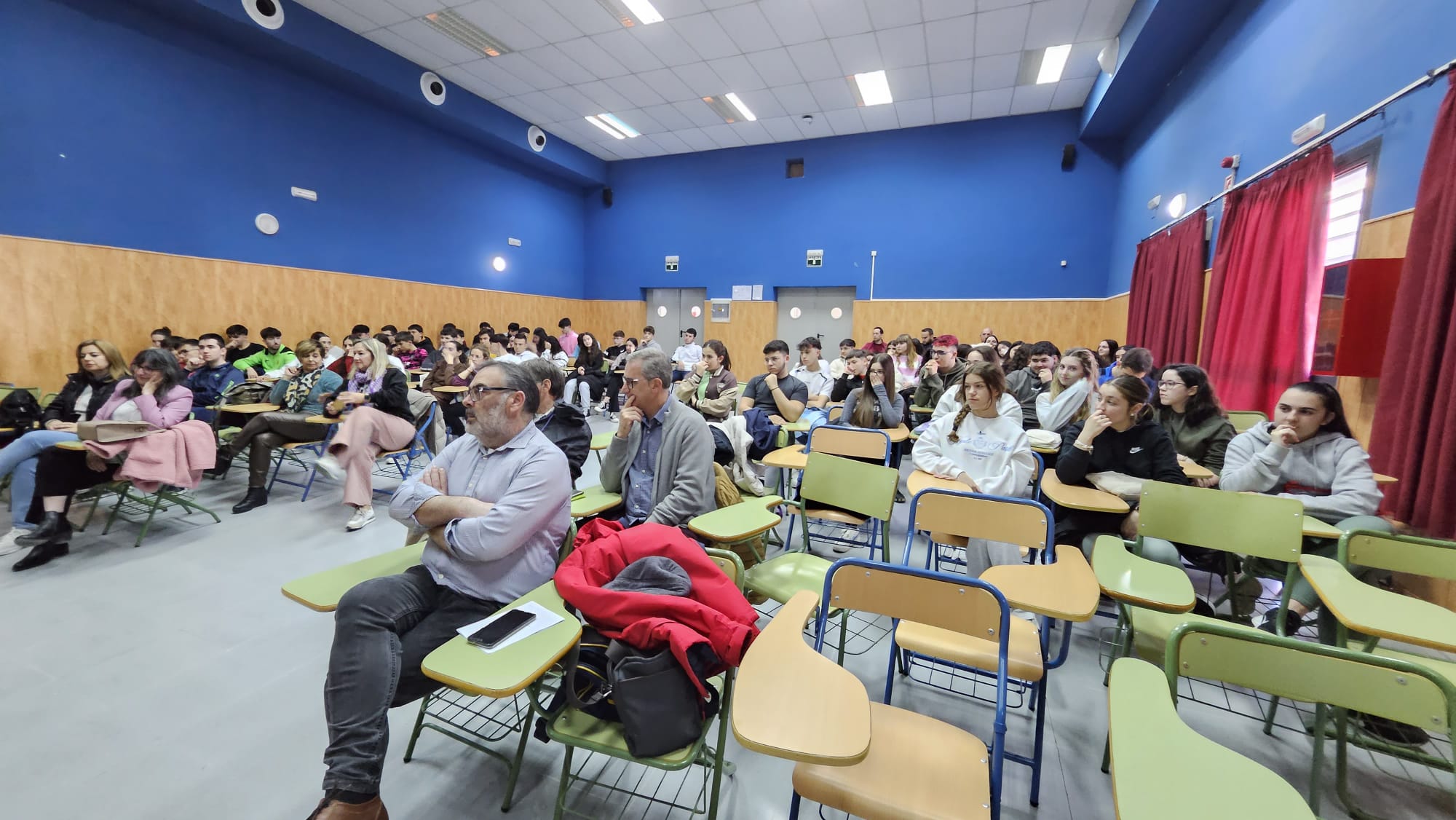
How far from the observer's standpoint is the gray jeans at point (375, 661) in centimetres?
141

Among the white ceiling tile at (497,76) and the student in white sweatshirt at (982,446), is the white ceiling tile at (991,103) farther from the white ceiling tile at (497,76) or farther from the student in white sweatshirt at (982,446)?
the student in white sweatshirt at (982,446)

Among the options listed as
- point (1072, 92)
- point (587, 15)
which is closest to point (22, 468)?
point (587, 15)

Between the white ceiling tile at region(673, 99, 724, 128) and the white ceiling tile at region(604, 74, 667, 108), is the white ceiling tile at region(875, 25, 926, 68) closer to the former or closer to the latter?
the white ceiling tile at region(673, 99, 724, 128)

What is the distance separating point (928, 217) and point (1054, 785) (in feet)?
31.4

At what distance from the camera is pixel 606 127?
33.3 ft

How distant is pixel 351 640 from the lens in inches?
59.8

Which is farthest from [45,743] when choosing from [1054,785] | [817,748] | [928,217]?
[928,217]

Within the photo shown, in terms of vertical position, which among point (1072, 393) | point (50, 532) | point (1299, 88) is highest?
point (1299, 88)

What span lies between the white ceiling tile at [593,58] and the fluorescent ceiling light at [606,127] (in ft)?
5.82

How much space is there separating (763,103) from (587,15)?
329 centimetres

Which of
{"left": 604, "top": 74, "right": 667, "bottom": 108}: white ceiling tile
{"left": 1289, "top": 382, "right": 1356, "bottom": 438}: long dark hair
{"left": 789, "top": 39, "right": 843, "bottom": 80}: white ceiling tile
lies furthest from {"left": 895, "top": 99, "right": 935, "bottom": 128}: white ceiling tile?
{"left": 1289, "top": 382, "right": 1356, "bottom": 438}: long dark hair

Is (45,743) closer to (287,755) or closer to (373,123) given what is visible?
(287,755)

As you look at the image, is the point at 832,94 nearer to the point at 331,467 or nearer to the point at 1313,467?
the point at 1313,467

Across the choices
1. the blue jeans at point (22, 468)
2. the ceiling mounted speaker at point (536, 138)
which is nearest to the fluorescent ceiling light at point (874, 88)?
the ceiling mounted speaker at point (536, 138)
